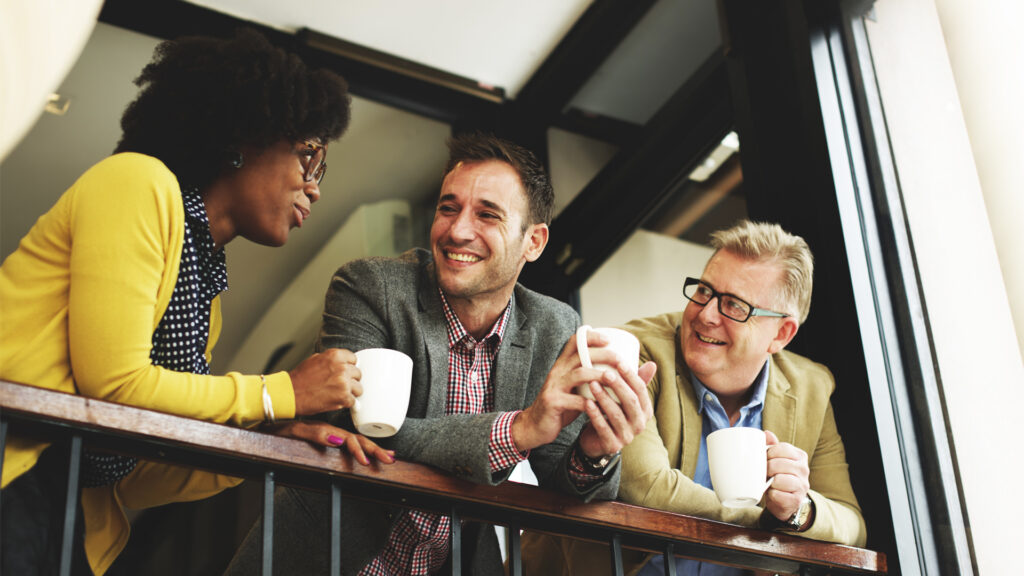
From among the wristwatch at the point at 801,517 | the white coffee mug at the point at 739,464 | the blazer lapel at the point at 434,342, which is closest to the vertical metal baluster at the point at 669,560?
the white coffee mug at the point at 739,464

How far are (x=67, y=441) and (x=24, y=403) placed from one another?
94 millimetres

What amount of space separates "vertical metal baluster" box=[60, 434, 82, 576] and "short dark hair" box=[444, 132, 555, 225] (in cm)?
115

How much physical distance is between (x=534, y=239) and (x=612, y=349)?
76cm

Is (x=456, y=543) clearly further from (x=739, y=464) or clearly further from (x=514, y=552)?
(x=739, y=464)

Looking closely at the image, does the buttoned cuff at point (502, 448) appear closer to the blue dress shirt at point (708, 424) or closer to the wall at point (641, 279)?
the blue dress shirt at point (708, 424)

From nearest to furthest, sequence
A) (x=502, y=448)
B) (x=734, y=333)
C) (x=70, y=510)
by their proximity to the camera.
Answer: (x=70, y=510), (x=502, y=448), (x=734, y=333)

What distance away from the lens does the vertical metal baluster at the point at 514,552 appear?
1.44m

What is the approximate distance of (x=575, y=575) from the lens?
6.09 ft

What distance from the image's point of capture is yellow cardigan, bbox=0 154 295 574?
1.18 meters

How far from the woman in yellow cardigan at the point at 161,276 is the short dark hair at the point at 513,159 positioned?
46cm

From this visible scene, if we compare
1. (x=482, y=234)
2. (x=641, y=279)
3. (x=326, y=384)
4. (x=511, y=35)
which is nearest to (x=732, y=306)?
(x=482, y=234)

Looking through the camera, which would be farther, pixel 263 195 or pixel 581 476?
pixel 263 195

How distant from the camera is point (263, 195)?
157cm

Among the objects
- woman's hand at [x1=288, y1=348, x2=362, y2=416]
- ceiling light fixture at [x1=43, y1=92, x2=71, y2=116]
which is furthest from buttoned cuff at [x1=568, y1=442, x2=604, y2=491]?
ceiling light fixture at [x1=43, y1=92, x2=71, y2=116]
